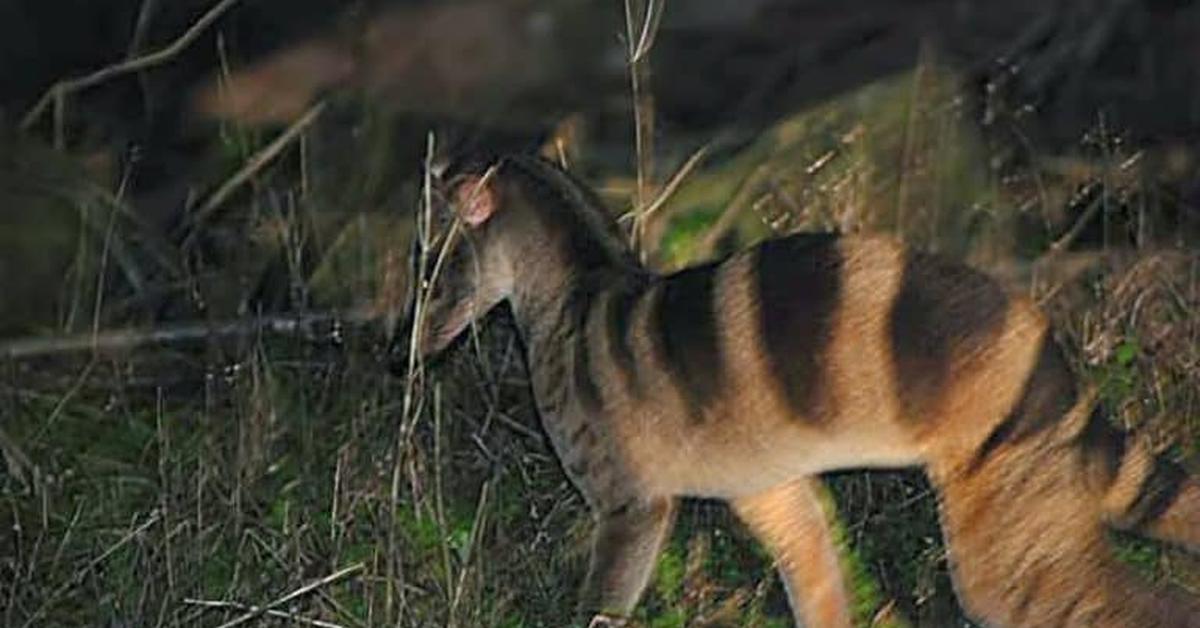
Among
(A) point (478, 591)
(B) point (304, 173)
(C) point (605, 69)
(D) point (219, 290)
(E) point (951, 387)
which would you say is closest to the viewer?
(E) point (951, 387)

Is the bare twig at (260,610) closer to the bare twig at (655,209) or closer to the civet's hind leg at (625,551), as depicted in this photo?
the civet's hind leg at (625,551)

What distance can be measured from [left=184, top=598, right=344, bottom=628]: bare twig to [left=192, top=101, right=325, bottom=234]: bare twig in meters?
2.61

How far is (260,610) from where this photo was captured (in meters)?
5.38

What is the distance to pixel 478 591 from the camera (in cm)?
577

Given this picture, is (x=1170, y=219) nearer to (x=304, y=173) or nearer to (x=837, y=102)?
(x=837, y=102)

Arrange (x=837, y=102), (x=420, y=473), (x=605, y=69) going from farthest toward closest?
1. (x=605, y=69)
2. (x=837, y=102)
3. (x=420, y=473)

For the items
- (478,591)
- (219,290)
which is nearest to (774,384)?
(478,591)

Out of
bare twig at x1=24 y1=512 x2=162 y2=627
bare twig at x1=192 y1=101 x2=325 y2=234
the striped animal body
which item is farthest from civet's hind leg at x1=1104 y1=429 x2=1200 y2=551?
bare twig at x1=192 y1=101 x2=325 y2=234

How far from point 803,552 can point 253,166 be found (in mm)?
2704

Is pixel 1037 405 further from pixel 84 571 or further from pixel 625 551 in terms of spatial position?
pixel 84 571

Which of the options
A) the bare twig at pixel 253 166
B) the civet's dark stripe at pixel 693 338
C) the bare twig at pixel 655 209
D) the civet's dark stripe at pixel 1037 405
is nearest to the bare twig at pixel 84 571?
the civet's dark stripe at pixel 693 338

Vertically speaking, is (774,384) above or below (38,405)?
above

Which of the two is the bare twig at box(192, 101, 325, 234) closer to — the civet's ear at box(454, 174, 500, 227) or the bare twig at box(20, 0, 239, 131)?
the bare twig at box(20, 0, 239, 131)

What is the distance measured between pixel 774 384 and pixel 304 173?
232cm
